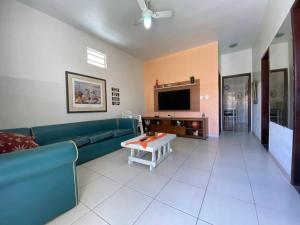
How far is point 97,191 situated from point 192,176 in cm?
127

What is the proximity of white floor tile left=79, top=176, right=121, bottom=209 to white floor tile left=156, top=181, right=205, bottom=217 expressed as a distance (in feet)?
1.98

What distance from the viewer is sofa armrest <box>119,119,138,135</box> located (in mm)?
3572

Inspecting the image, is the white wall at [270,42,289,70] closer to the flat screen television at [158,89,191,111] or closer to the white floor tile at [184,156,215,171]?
the white floor tile at [184,156,215,171]

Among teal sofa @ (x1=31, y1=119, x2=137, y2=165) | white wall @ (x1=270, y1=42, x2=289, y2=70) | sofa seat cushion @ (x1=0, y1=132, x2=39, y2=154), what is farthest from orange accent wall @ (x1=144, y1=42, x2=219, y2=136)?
sofa seat cushion @ (x1=0, y1=132, x2=39, y2=154)

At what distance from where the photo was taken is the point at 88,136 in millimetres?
2615

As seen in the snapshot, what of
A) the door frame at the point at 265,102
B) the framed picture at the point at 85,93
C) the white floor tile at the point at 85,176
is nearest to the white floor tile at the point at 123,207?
A: the white floor tile at the point at 85,176

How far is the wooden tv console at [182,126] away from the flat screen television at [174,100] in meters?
0.52

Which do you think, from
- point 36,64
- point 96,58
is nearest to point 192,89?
point 96,58

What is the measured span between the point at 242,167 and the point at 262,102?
1883 millimetres

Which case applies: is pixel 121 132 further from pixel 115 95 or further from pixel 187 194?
pixel 187 194

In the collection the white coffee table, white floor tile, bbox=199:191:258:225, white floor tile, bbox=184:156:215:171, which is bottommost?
white floor tile, bbox=199:191:258:225

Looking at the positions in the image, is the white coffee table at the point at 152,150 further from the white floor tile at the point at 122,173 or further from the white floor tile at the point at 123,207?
the white floor tile at the point at 123,207

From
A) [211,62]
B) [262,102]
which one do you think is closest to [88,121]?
[211,62]

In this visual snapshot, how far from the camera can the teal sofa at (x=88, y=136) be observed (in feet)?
7.73
